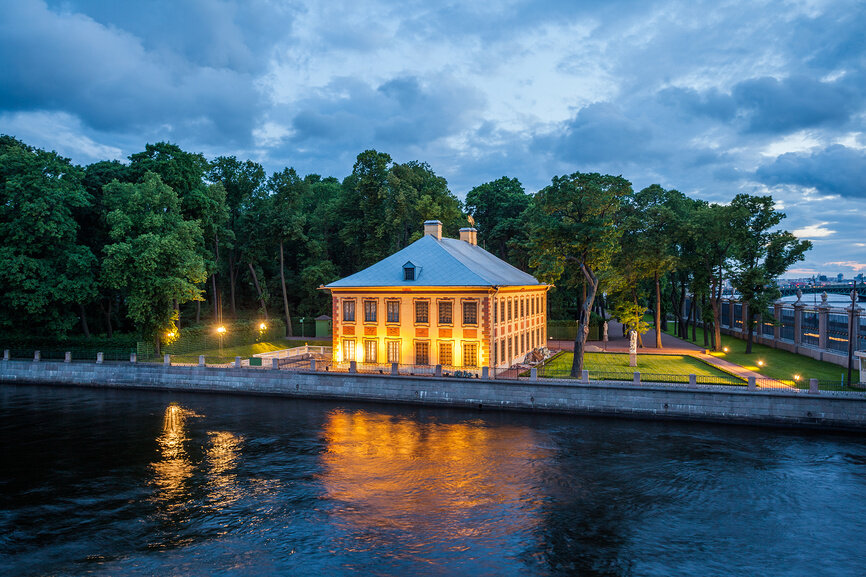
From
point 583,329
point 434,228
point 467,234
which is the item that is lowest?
point 583,329

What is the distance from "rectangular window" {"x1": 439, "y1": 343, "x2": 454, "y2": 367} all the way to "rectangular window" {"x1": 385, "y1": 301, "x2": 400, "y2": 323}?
3.69 m

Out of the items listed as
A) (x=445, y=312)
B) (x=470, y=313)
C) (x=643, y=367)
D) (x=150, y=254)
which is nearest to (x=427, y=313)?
(x=445, y=312)

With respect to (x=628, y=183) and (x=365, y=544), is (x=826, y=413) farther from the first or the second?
(x=365, y=544)

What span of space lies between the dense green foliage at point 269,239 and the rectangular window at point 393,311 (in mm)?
9871

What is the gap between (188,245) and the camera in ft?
151

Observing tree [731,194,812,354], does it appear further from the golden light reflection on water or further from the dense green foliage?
the golden light reflection on water

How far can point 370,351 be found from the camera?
39.9 metres

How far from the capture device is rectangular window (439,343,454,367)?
3772 centimetres

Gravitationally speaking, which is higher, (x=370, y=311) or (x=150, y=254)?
(x=150, y=254)

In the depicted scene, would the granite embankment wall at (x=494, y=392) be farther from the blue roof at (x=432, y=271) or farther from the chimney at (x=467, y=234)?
the chimney at (x=467, y=234)

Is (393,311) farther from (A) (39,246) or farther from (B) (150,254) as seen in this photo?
(A) (39,246)

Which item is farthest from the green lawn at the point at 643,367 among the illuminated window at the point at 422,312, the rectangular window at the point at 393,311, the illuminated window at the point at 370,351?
the illuminated window at the point at 370,351

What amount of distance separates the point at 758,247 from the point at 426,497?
130 feet

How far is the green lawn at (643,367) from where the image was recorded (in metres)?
34.1
